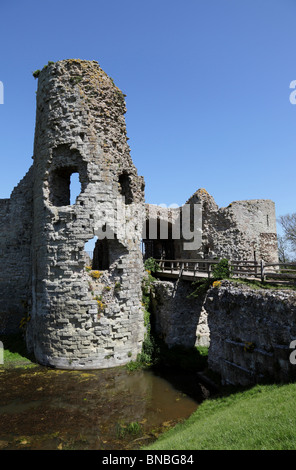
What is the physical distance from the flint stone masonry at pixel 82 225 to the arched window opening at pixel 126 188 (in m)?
0.05

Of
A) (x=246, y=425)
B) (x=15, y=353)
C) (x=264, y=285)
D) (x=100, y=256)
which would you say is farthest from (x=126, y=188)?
(x=246, y=425)

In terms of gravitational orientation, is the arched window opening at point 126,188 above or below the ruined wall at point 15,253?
above

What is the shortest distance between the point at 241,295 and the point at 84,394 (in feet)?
→ 18.6

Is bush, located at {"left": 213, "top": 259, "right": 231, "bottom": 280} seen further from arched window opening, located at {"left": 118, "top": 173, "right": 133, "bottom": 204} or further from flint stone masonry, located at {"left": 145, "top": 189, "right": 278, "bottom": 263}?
flint stone masonry, located at {"left": 145, "top": 189, "right": 278, "bottom": 263}

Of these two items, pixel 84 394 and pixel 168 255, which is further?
pixel 168 255

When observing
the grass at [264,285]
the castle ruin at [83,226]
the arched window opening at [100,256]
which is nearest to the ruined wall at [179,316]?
the castle ruin at [83,226]

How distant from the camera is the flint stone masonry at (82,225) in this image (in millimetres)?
11961

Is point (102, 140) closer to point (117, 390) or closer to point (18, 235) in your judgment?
point (18, 235)

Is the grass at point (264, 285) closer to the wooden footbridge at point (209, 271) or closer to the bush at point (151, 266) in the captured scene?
the wooden footbridge at point (209, 271)

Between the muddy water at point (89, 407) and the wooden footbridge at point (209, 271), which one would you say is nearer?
the muddy water at point (89, 407)

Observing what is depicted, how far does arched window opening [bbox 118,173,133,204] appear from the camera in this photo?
1410cm

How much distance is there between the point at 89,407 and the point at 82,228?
20.7 feet

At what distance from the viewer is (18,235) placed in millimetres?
16406
